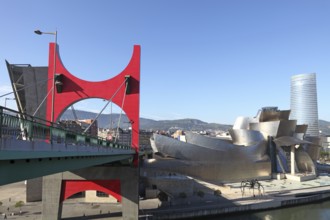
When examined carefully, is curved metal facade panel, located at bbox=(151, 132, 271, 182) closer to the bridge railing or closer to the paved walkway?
the paved walkway

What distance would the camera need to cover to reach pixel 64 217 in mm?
27453

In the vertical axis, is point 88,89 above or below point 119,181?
above

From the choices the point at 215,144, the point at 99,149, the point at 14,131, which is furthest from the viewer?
the point at 215,144

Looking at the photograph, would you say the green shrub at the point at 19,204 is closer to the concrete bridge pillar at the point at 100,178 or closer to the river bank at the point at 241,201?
the concrete bridge pillar at the point at 100,178

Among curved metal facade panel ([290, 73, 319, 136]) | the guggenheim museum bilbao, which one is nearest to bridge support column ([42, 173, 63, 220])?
the guggenheim museum bilbao

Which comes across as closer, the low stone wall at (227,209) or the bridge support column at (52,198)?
the bridge support column at (52,198)

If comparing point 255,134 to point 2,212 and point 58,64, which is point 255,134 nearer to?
point 58,64

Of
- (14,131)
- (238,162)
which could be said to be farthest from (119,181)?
(238,162)

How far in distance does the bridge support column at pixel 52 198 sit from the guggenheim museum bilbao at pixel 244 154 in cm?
1323

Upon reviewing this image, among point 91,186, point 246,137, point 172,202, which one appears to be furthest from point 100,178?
point 246,137

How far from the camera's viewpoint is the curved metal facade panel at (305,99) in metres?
176

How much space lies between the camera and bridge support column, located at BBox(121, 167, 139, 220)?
25562 mm

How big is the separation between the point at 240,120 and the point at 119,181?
154ft

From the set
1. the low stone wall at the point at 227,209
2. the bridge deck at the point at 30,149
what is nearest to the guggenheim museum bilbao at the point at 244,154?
the low stone wall at the point at 227,209
